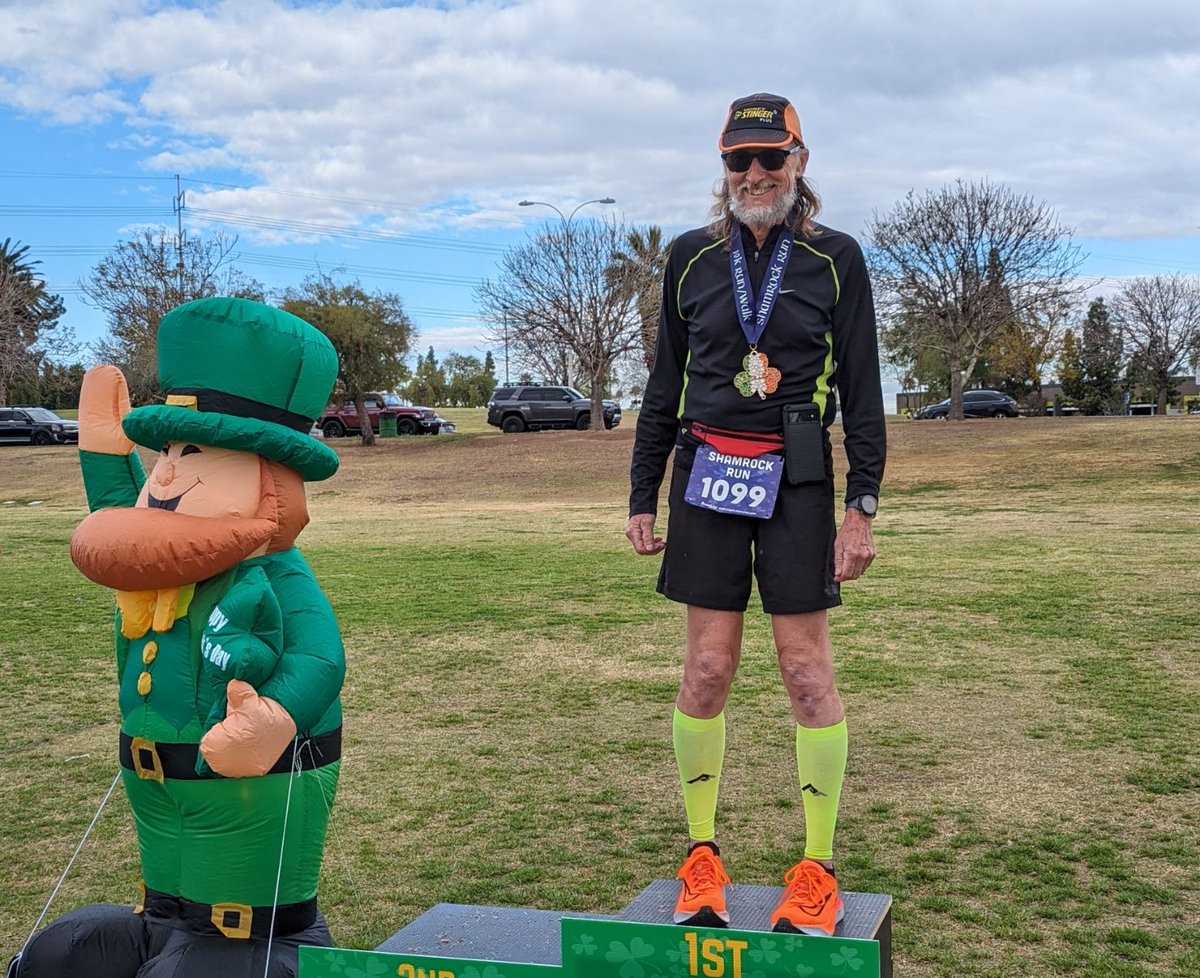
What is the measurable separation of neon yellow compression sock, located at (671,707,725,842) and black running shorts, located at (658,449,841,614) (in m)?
0.37

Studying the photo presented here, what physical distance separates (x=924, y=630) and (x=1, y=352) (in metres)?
45.8

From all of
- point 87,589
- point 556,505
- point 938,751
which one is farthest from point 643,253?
point 938,751

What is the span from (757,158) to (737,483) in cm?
94

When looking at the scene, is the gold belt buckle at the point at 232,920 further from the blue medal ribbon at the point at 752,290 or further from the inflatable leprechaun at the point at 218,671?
the blue medal ribbon at the point at 752,290

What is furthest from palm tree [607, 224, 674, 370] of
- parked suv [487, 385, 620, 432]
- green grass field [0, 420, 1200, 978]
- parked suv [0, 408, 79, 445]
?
green grass field [0, 420, 1200, 978]

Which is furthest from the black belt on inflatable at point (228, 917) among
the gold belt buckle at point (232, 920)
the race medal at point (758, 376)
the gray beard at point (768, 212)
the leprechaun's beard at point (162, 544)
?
the gray beard at point (768, 212)

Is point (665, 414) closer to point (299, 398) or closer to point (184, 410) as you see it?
point (299, 398)

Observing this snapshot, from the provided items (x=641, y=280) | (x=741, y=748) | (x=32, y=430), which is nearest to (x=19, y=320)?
(x=32, y=430)

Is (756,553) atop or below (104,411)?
below

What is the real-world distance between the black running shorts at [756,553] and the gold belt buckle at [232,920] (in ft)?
4.62

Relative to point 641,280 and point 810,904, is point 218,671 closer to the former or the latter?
point 810,904

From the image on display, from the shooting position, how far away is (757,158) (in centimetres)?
349

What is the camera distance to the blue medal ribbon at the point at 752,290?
3379mm

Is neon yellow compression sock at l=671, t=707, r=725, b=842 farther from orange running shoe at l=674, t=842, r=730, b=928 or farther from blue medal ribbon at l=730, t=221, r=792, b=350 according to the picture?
blue medal ribbon at l=730, t=221, r=792, b=350
